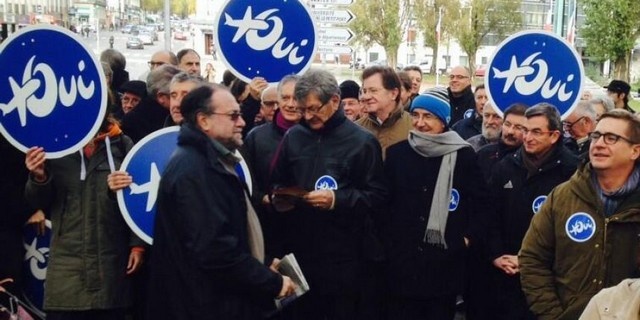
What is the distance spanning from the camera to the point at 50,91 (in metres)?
4.85

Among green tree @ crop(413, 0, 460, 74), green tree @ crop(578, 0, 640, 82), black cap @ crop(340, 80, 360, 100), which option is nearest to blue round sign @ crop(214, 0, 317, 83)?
black cap @ crop(340, 80, 360, 100)

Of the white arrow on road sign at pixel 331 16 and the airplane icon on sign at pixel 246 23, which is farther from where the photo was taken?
the white arrow on road sign at pixel 331 16

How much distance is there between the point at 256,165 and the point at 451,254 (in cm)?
144

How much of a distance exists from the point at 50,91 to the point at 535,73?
149 inches

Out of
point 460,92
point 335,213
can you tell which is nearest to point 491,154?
point 335,213

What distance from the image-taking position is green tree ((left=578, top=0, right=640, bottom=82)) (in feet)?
103

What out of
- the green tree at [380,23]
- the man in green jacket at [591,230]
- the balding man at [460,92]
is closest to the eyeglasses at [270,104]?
the man in green jacket at [591,230]

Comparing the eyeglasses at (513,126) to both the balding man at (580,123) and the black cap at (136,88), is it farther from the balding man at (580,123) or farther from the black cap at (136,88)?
the black cap at (136,88)

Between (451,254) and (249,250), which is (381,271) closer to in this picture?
(451,254)

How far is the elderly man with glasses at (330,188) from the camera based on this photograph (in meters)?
5.08

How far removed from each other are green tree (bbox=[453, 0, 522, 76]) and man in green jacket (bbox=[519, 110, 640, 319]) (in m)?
54.9

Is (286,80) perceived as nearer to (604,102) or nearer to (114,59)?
(114,59)

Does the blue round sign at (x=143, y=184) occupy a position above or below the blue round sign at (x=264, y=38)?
below

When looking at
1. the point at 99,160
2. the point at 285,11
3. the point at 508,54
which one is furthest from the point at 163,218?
the point at 508,54
